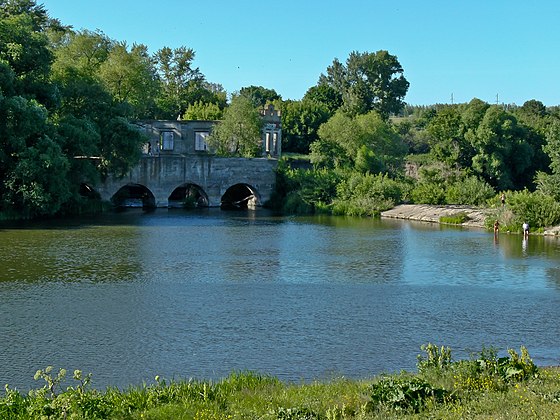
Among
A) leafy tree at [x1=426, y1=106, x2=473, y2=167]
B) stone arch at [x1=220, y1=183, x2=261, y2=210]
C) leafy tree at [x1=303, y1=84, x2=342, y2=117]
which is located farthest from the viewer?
leafy tree at [x1=303, y1=84, x2=342, y2=117]

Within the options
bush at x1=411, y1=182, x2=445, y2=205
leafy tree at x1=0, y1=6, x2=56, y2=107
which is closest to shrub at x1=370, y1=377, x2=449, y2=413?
leafy tree at x1=0, y1=6, x2=56, y2=107

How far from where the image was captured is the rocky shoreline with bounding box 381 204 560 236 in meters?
47.4

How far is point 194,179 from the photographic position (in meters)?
61.8

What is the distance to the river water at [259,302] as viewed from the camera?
1553cm

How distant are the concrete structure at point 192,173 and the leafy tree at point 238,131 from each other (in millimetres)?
2247

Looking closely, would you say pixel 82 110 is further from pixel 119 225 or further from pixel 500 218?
pixel 500 218

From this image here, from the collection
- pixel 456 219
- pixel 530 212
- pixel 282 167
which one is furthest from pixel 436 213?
pixel 282 167

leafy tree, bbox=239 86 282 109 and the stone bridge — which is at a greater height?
leafy tree, bbox=239 86 282 109

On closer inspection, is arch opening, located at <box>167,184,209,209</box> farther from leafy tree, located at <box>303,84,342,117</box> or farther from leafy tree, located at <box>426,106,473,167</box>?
leafy tree, located at <box>303,84,342,117</box>

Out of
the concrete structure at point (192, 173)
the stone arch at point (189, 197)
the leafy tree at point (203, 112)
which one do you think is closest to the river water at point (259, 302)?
the concrete structure at point (192, 173)

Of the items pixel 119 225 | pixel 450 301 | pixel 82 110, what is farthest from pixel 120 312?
pixel 82 110

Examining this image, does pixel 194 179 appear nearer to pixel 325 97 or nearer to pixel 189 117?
pixel 189 117

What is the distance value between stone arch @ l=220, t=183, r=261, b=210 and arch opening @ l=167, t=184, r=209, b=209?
7.08 feet

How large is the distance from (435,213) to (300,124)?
3108 centimetres
